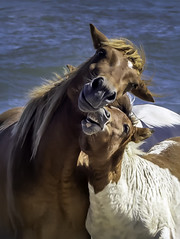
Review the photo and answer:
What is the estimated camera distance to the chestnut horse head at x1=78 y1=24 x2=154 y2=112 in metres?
2.52

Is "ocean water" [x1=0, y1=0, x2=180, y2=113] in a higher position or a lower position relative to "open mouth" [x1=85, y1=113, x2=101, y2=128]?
lower

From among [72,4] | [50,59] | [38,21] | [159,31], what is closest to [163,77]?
[50,59]

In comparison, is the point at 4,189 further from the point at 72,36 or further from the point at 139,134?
the point at 72,36

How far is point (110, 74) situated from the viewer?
106 inches

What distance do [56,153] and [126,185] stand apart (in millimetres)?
435

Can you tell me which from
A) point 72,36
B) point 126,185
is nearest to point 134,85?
point 126,185

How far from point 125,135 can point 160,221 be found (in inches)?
20.4

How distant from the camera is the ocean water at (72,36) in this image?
7027mm

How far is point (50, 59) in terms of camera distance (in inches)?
305

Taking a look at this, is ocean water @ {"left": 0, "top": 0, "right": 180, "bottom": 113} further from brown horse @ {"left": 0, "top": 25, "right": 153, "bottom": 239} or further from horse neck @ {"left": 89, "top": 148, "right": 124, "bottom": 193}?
horse neck @ {"left": 89, "top": 148, "right": 124, "bottom": 193}

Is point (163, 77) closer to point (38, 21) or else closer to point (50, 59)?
point (50, 59)

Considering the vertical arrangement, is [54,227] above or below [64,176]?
below

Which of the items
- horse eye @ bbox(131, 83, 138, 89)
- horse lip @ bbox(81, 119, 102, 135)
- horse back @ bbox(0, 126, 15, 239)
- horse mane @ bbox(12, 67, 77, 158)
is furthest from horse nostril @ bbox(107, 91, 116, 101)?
horse back @ bbox(0, 126, 15, 239)

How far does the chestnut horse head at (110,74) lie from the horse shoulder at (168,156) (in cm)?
51
